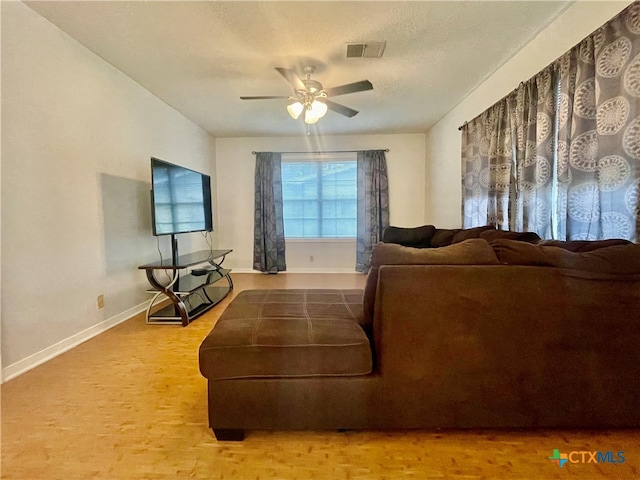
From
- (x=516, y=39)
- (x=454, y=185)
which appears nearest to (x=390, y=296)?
(x=516, y=39)

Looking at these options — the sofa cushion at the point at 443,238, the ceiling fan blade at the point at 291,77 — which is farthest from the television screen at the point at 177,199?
the sofa cushion at the point at 443,238

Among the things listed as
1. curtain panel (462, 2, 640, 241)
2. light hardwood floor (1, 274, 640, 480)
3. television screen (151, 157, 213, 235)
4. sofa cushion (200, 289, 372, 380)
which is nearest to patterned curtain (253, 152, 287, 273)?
television screen (151, 157, 213, 235)

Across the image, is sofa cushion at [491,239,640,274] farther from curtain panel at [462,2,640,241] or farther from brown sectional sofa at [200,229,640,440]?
curtain panel at [462,2,640,241]

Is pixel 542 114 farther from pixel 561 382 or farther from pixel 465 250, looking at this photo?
pixel 561 382

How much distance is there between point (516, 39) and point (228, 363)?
3141 mm

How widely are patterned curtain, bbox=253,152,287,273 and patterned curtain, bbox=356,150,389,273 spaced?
1.48 m

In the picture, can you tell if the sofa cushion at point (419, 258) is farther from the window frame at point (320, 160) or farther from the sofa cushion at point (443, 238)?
the window frame at point (320, 160)

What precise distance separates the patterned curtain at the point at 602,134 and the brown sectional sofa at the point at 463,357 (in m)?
0.56

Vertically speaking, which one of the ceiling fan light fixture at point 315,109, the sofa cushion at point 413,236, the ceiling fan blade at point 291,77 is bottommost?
the sofa cushion at point 413,236

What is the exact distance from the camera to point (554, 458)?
1.26 meters

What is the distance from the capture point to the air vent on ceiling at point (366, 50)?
2500mm

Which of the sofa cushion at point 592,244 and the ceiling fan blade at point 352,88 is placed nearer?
the sofa cushion at point 592,244

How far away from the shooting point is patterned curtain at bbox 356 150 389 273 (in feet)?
17.7

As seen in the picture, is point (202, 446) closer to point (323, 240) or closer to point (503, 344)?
point (503, 344)
